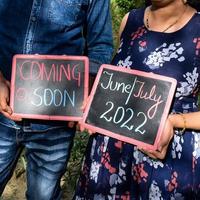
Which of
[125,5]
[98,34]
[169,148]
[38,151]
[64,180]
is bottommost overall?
[64,180]

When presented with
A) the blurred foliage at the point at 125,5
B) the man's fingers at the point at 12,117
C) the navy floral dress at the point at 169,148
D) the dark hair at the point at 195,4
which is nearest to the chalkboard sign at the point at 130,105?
the navy floral dress at the point at 169,148

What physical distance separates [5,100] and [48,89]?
194 mm

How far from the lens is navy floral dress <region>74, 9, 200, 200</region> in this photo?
202 cm

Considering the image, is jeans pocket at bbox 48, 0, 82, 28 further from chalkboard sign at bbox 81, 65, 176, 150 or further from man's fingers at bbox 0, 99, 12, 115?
man's fingers at bbox 0, 99, 12, 115

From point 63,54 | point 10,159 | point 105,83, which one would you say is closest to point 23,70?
point 63,54

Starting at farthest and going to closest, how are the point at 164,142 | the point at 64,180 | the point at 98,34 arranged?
the point at 64,180 < the point at 98,34 < the point at 164,142

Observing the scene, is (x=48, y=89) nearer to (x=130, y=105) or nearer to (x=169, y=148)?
(x=130, y=105)

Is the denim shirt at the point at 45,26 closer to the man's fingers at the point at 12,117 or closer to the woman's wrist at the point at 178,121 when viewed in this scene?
the man's fingers at the point at 12,117

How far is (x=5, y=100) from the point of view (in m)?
2.03

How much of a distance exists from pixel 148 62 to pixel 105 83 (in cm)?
23

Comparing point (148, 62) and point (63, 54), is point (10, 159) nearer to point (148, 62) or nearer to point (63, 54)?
point (63, 54)

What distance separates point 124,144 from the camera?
214cm

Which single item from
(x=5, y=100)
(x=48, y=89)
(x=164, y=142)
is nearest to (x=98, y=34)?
(x=48, y=89)

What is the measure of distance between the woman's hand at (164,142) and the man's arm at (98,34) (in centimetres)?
49
